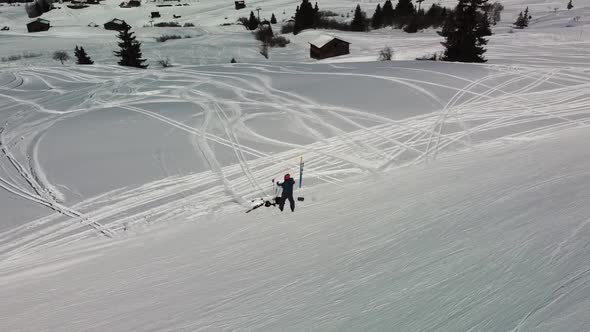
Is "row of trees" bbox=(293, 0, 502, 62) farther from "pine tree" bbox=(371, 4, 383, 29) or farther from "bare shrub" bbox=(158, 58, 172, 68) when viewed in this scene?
"bare shrub" bbox=(158, 58, 172, 68)

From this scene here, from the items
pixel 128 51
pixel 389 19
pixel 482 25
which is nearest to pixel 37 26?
pixel 128 51

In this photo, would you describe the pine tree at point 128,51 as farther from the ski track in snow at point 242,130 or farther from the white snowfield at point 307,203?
the white snowfield at point 307,203

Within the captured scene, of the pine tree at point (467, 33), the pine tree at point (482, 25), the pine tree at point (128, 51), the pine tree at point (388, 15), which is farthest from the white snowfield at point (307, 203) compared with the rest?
the pine tree at point (388, 15)

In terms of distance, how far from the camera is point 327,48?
46.4 metres

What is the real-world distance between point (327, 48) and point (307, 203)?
1612 inches

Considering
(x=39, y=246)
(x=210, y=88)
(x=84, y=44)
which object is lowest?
(x=39, y=246)

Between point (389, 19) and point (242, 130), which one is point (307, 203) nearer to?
point (242, 130)

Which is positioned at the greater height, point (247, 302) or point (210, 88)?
point (210, 88)

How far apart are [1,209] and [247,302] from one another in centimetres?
924

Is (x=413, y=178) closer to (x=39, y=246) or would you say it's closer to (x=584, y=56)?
(x=39, y=246)

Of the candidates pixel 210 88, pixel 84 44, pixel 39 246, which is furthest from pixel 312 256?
pixel 84 44

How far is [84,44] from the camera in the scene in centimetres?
5959

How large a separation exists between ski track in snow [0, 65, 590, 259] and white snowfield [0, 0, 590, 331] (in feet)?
0.31

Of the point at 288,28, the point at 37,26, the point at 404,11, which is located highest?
the point at 404,11
